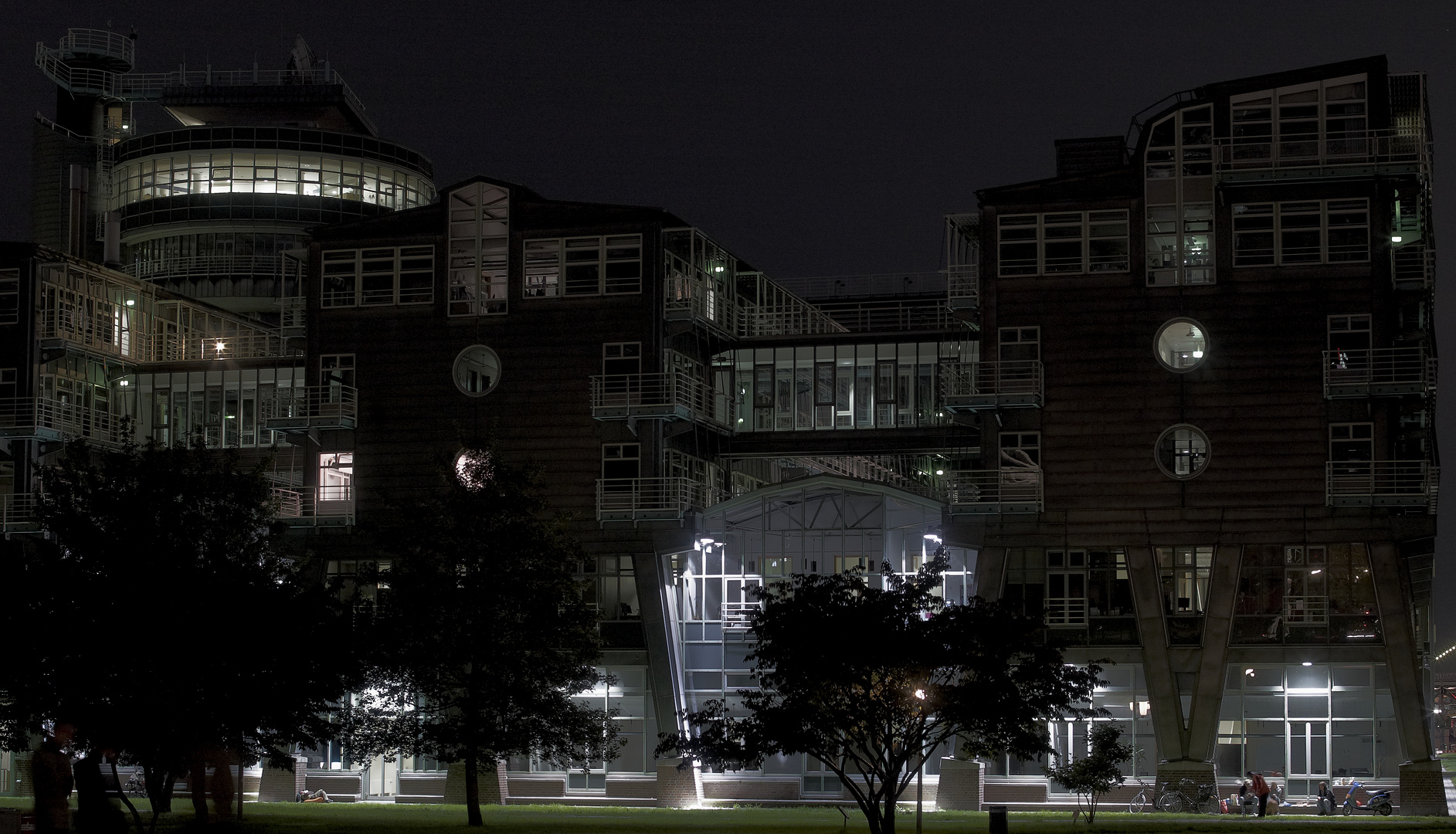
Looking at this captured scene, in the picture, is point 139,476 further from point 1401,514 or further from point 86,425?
point 1401,514

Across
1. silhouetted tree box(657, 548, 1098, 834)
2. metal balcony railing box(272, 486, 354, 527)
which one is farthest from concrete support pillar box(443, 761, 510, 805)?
silhouetted tree box(657, 548, 1098, 834)

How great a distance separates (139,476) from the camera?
40.7 metres

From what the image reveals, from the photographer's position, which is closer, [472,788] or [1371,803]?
[472,788]

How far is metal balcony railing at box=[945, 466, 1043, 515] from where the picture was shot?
194 ft

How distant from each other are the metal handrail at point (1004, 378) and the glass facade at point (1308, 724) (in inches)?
421

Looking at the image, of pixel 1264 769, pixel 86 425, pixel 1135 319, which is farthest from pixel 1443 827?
pixel 86 425

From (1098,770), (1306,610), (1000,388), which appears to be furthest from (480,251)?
(1306,610)

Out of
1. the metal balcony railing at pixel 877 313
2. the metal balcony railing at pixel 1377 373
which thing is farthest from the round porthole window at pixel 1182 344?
the metal balcony railing at pixel 877 313

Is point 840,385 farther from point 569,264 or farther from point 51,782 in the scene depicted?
point 51,782

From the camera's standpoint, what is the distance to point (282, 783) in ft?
207

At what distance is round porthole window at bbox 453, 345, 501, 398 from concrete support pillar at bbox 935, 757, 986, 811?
19.8m

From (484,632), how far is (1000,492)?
18.4 meters

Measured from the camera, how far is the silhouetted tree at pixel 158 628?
123ft

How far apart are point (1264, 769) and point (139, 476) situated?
115ft
